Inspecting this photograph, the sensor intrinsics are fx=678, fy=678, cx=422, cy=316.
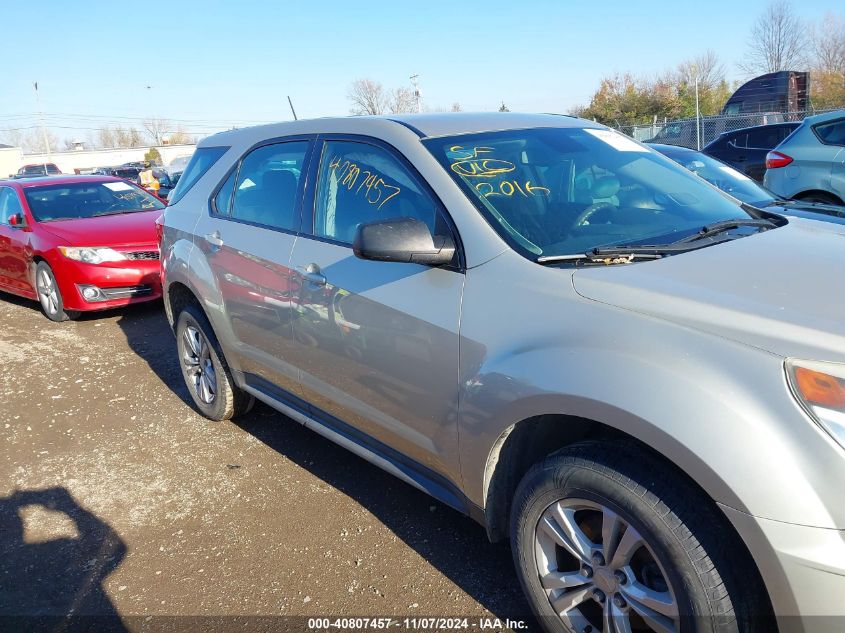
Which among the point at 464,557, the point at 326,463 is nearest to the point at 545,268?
the point at 464,557

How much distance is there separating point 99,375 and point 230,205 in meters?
2.63

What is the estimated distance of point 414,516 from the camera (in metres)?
3.23

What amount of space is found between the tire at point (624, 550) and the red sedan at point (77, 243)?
19.8 feet

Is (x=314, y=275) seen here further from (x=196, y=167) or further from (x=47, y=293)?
(x=47, y=293)

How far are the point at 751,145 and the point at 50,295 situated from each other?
11.6 meters

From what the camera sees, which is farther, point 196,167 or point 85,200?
point 85,200

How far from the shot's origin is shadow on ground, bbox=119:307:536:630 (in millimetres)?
2693

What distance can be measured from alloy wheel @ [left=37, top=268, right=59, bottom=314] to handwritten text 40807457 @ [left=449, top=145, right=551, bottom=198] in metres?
6.13

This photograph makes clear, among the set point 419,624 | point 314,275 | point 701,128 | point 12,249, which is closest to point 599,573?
point 419,624

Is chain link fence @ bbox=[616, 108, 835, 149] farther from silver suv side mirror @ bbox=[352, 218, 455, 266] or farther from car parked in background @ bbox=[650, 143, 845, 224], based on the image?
silver suv side mirror @ bbox=[352, 218, 455, 266]

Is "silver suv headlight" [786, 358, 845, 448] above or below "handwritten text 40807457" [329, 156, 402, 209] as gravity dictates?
below

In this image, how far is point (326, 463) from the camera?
150 inches

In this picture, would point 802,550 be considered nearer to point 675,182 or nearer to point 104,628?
point 675,182

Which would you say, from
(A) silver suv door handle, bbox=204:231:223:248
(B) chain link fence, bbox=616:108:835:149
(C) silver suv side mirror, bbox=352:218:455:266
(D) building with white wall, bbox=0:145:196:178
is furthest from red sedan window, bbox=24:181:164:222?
(D) building with white wall, bbox=0:145:196:178
